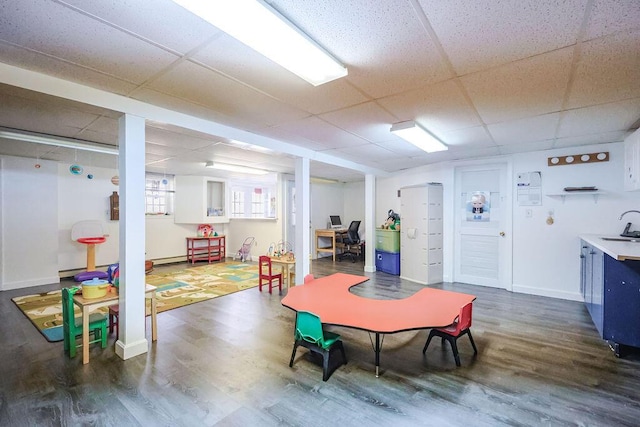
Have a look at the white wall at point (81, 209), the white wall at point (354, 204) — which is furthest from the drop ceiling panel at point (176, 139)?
the white wall at point (354, 204)

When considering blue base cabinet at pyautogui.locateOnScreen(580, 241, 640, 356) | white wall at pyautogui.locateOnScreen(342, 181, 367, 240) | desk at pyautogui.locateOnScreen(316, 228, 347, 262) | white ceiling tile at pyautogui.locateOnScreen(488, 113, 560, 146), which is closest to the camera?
blue base cabinet at pyautogui.locateOnScreen(580, 241, 640, 356)

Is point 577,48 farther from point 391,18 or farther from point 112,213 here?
point 112,213

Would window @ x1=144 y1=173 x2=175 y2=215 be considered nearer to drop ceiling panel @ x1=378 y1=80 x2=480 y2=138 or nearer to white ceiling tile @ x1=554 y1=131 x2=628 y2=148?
Answer: drop ceiling panel @ x1=378 y1=80 x2=480 y2=138

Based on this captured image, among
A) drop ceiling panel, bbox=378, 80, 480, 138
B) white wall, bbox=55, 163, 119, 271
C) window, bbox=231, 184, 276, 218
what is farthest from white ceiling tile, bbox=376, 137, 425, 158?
white wall, bbox=55, 163, 119, 271

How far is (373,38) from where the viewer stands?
1.74 meters

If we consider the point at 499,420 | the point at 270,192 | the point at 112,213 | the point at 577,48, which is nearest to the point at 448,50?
the point at 577,48

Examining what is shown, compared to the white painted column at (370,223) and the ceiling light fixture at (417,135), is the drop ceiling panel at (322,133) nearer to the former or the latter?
the ceiling light fixture at (417,135)

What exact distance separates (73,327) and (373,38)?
3.56m

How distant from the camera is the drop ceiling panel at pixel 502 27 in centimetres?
148

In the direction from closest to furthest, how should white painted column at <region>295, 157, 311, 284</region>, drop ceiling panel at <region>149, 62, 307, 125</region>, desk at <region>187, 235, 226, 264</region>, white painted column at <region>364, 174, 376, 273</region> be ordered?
drop ceiling panel at <region>149, 62, 307, 125</region>
white painted column at <region>295, 157, 311, 284</region>
white painted column at <region>364, 174, 376, 273</region>
desk at <region>187, 235, 226, 264</region>

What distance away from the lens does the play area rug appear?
3738mm

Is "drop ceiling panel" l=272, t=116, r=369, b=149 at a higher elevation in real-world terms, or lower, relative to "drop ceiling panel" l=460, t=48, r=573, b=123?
lower

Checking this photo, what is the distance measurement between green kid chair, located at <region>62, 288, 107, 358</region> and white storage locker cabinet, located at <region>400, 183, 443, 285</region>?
4918 mm

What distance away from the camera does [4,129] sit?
3473 mm
